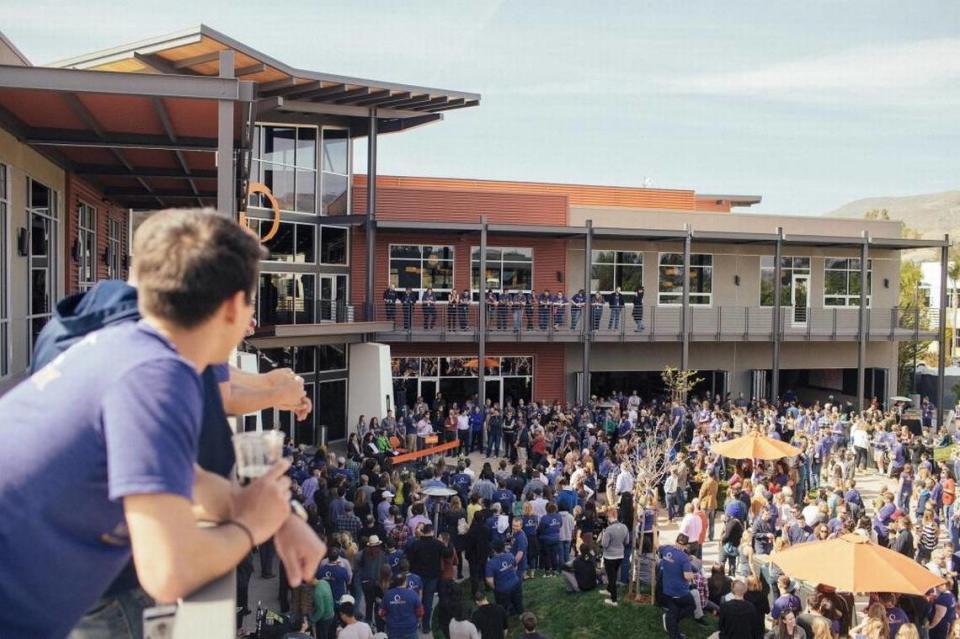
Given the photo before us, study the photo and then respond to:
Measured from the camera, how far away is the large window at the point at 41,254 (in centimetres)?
1280

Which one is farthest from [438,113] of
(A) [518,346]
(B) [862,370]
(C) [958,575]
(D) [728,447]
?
(C) [958,575]

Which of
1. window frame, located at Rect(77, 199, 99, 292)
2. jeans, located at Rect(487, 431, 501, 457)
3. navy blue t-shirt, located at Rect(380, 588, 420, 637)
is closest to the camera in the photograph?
navy blue t-shirt, located at Rect(380, 588, 420, 637)

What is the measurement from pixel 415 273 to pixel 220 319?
93.1ft

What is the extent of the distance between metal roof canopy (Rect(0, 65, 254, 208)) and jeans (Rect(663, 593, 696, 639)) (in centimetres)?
823

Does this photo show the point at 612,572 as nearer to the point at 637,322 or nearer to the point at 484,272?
the point at 484,272

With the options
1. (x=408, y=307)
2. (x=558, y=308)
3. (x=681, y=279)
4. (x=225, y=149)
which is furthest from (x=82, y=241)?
(x=681, y=279)

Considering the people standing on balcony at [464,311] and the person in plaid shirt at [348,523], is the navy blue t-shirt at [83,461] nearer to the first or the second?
the person in plaid shirt at [348,523]

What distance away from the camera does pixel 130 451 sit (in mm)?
1411

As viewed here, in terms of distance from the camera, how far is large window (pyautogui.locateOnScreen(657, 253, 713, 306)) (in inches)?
1270

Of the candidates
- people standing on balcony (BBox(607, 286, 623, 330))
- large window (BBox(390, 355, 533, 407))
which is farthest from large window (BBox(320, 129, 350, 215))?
people standing on balcony (BBox(607, 286, 623, 330))

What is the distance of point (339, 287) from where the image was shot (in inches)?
1143

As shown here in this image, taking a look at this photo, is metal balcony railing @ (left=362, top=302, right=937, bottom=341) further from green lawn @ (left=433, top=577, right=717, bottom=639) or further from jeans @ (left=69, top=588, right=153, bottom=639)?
jeans @ (left=69, top=588, right=153, bottom=639)

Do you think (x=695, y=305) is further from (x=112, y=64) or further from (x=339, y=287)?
(x=112, y=64)

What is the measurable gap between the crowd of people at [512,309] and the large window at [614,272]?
132 centimetres
